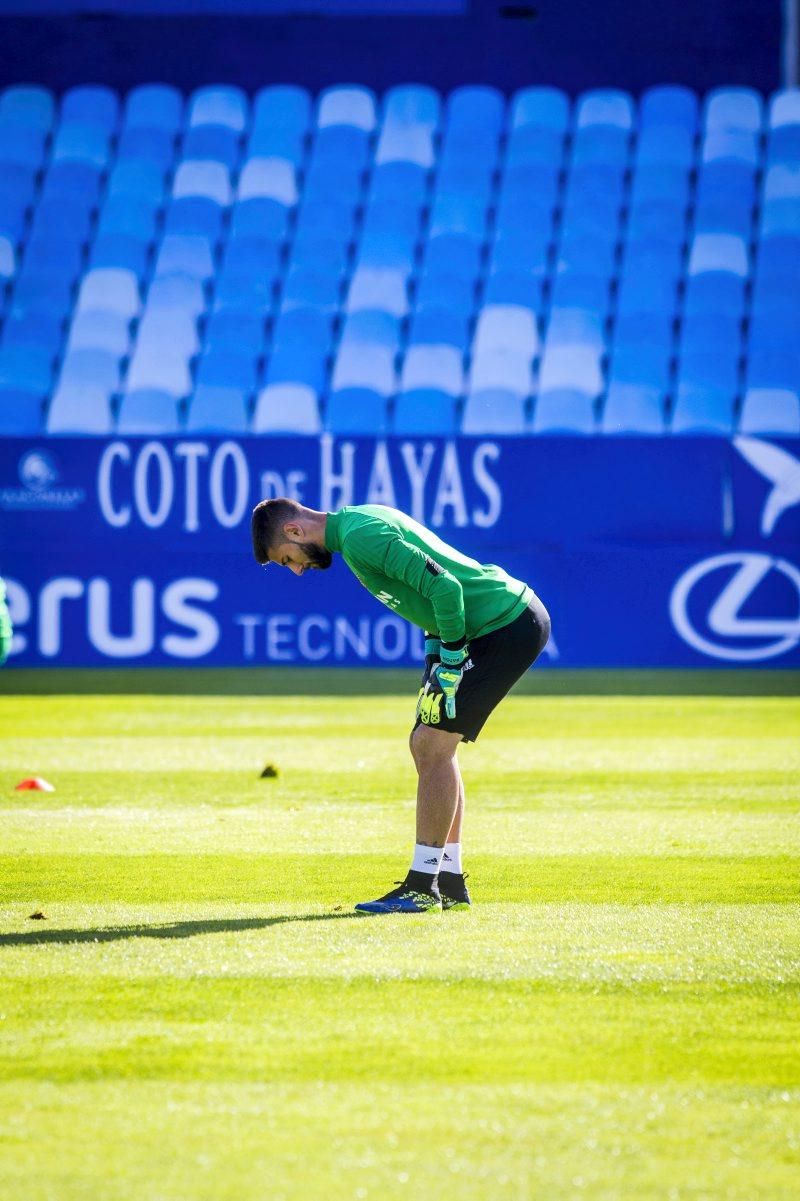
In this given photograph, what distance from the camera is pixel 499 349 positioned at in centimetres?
2439

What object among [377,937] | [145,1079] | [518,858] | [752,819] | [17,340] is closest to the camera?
[145,1079]

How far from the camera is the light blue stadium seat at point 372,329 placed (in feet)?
81.3

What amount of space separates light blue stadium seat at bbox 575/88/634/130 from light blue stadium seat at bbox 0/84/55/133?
316 inches

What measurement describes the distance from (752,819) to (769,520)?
1057 cm

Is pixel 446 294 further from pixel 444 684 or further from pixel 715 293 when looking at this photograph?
pixel 444 684

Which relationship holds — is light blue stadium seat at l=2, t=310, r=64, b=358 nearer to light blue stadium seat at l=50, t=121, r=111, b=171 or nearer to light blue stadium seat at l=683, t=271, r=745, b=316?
light blue stadium seat at l=50, t=121, r=111, b=171

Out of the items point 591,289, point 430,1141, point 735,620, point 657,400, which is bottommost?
point 430,1141

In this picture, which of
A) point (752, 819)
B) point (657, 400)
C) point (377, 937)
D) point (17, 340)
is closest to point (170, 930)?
point (377, 937)

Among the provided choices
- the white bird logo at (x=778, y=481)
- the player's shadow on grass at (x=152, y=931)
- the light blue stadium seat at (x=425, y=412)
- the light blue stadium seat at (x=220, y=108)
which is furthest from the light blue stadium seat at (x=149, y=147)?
the player's shadow on grass at (x=152, y=931)

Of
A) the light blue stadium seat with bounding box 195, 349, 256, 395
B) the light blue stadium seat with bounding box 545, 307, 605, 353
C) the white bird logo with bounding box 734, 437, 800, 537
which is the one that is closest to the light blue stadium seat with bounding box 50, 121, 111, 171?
the light blue stadium seat with bounding box 195, 349, 256, 395

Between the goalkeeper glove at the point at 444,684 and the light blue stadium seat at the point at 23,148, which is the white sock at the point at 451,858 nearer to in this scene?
the goalkeeper glove at the point at 444,684

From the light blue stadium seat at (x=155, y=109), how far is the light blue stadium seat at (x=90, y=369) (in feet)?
16.8

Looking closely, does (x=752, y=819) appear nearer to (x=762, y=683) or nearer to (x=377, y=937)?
(x=377, y=937)

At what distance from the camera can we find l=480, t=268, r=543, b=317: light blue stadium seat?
25.3m
